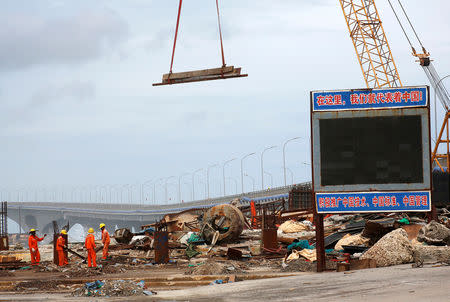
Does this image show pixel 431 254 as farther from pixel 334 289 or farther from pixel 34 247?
pixel 34 247

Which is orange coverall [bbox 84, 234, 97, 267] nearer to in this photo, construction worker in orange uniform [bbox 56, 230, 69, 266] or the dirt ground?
construction worker in orange uniform [bbox 56, 230, 69, 266]

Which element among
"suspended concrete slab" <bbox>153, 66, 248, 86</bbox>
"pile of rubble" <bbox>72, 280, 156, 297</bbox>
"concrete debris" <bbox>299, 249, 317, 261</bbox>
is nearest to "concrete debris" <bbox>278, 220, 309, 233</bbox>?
"concrete debris" <bbox>299, 249, 317, 261</bbox>

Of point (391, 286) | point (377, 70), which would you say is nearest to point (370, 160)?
point (391, 286)

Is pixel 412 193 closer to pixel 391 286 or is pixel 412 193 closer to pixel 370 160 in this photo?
pixel 370 160

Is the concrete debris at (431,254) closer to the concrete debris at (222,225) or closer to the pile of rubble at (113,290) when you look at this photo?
the pile of rubble at (113,290)

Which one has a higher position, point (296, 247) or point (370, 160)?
point (370, 160)

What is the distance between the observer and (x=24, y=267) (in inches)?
1048

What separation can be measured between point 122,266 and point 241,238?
8.51 m

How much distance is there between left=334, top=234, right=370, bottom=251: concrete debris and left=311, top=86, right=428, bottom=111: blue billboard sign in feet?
19.0

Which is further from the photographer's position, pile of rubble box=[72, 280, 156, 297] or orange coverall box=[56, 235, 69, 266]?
orange coverall box=[56, 235, 69, 266]

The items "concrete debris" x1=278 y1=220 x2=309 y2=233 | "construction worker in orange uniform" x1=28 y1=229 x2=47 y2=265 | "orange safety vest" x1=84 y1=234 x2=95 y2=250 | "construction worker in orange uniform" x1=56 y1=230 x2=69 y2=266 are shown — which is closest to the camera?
"orange safety vest" x1=84 y1=234 x2=95 y2=250

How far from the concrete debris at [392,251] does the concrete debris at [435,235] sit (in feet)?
4.26

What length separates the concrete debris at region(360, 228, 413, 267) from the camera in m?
18.0

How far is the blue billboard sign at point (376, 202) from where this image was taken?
1794cm
